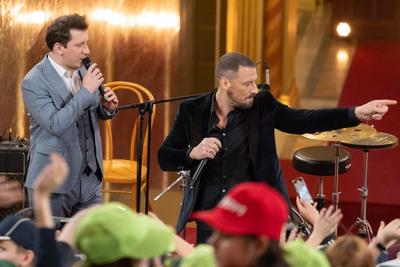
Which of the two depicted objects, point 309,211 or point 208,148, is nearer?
point 309,211

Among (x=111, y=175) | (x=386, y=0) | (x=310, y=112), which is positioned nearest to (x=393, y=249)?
(x=310, y=112)

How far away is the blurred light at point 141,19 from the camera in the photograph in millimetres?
9242

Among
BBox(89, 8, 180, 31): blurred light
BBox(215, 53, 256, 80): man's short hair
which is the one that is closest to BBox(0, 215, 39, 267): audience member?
BBox(215, 53, 256, 80): man's short hair

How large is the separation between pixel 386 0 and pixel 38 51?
902cm

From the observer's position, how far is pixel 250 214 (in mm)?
3338

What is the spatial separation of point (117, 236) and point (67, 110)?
251cm

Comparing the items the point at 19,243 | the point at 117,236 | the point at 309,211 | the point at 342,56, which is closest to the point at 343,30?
the point at 342,56

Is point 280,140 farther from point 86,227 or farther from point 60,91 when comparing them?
point 86,227

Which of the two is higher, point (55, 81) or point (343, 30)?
point (55, 81)

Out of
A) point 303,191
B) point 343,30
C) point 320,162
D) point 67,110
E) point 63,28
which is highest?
point 63,28

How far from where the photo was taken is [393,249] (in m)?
5.66

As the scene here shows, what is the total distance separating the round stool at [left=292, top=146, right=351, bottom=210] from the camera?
7.60m

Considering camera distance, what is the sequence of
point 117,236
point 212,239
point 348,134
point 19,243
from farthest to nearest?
1. point 348,134
2. point 19,243
3. point 212,239
4. point 117,236

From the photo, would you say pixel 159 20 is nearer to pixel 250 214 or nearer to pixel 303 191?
pixel 303 191
